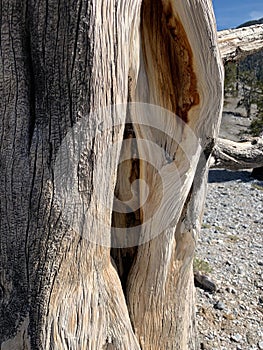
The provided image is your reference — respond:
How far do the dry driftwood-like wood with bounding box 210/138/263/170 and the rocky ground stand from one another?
1.33m

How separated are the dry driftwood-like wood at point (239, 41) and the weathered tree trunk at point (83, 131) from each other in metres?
0.77

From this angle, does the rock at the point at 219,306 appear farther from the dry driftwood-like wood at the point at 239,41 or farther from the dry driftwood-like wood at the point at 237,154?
the dry driftwood-like wood at the point at 239,41

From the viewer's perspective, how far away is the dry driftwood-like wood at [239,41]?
2.85 meters

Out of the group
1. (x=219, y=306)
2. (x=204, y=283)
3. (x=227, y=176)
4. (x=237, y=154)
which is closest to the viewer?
(x=237, y=154)

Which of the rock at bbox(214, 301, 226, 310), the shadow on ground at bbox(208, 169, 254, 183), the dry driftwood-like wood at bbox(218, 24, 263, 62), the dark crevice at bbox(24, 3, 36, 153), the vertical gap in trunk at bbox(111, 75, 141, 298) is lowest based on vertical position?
the rock at bbox(214, 301, 226, 310)

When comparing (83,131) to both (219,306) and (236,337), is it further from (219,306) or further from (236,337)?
(219,306)

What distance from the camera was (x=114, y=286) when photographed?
2051 mm

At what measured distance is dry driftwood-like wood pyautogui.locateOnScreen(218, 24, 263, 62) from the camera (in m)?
2.85

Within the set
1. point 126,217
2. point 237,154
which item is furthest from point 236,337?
point 126,217

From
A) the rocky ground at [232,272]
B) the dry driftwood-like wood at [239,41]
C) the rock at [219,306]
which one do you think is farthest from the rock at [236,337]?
the dry driftwood-like wood at [239,41]

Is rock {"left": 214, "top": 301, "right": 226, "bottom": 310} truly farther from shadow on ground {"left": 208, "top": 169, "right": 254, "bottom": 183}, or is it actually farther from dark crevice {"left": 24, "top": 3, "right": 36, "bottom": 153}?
shadow on ground {"left": 208, "top": 169, "right": 254, "bottom": 183}

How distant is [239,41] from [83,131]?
5.48 ft

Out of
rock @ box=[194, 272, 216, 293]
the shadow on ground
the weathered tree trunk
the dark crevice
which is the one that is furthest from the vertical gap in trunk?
the shadow on ground

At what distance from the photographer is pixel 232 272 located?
4832mm
